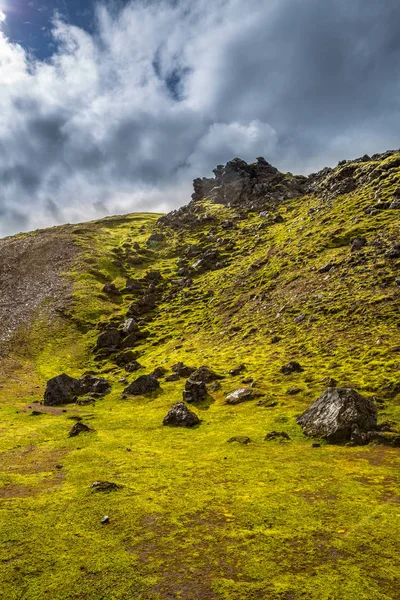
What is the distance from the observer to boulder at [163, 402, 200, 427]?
1490 inches

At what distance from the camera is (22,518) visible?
1655cm

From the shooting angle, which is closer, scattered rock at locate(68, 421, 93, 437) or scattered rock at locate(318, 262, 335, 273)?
scattered rock at locate(68, 421, 93, 437)

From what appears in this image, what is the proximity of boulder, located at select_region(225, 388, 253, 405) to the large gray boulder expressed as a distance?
13.4 meters

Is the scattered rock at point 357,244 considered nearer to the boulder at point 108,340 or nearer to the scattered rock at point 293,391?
the scattered rock at point 293,391

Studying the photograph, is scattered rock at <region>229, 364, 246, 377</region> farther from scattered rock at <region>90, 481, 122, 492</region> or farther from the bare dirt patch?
the bare dirt patch

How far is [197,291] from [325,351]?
63198 millimetres

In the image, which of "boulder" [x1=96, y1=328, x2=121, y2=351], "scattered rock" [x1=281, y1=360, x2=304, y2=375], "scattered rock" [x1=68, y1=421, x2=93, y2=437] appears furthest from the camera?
"boulder" [x1=96, y1=328, x2=121, y2=351]

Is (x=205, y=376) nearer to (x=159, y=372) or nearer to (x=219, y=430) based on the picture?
(x=159, y=372)

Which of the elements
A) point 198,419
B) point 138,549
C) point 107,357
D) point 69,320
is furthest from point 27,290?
point 138,549

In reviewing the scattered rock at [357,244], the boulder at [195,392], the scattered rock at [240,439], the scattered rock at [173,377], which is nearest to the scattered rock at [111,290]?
the scattered rock at [173,377]

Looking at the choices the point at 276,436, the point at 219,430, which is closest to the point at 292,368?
the point at 219,430

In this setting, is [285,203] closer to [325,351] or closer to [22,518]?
[325,351]

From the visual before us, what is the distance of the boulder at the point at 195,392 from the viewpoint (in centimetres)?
4775

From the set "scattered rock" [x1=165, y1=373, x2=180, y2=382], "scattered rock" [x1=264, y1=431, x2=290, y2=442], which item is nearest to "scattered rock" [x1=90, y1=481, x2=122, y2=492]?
"scattered rock" [x1=264, y1=431, x2=290, y2=442]
